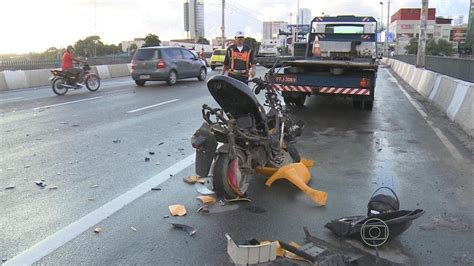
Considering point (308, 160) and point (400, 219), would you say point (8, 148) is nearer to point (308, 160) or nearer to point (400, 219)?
point (308, 160)

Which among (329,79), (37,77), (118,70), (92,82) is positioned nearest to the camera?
(329,79)

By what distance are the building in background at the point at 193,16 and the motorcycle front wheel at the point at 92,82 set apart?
5825 cm

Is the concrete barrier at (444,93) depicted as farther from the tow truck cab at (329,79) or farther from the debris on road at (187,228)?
the debris on road at (187,228)

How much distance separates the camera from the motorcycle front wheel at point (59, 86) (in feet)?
54.0

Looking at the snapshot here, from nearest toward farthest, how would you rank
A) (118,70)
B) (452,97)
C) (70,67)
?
(452,97)
(70,67)
(118,70)

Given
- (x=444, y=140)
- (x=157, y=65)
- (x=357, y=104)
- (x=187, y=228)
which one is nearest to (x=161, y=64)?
(x=157, y=65)

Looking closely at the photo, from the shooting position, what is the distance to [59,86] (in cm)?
1656

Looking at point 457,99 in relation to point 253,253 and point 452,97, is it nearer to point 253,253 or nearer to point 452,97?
point 452,97

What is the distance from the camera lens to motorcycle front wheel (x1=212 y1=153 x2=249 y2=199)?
16.7 feet

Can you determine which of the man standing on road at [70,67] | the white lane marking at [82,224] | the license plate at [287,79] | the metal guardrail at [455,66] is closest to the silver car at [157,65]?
the man standing on road at [70,67]

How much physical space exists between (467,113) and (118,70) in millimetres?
22133

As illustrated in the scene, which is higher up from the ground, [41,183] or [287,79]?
[287,79]

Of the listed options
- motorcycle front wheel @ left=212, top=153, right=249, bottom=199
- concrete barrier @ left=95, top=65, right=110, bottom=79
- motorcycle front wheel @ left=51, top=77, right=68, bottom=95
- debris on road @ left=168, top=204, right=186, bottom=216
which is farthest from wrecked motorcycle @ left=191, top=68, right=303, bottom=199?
concrete barrier @ left=95, top=65, right=110, bottom=79

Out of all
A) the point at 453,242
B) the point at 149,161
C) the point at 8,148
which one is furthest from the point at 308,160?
the point at 8,148
